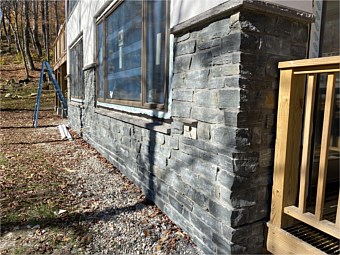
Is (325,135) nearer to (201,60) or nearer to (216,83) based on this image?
(216,83)

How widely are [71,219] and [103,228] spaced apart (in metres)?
0.41

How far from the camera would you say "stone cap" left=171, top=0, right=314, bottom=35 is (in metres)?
1.81

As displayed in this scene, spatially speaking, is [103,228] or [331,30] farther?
[331,30]

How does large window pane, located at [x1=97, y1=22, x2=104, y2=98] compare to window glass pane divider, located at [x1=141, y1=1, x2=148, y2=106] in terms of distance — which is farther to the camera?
large window pane, located at [x1=97, y1=22, x2=104, y2=98]

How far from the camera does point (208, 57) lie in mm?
2146

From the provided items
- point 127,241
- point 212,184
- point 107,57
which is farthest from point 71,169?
point 212,184

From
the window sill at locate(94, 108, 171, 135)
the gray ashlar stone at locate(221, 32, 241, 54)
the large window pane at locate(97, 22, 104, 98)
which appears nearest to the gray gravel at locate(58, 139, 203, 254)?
the window sill at locate(94, 108, 171, 135)

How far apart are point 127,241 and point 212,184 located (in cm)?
93

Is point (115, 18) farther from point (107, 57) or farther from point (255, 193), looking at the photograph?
point (255, 193)

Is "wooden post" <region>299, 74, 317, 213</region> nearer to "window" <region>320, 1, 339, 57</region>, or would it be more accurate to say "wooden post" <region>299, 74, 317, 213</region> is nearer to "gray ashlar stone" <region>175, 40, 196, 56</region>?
"gray ashlar stone" <region>175, 40, 196, 56</region>

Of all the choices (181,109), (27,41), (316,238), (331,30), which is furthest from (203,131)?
(27,41)

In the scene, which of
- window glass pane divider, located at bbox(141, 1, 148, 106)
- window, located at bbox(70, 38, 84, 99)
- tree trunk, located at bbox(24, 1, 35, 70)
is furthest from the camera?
tree trunk, located at bbox(24, 1, 35, 70)

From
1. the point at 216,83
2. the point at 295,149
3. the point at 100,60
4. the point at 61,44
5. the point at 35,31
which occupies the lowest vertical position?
the point at 295,149

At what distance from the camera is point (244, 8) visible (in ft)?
5.93
